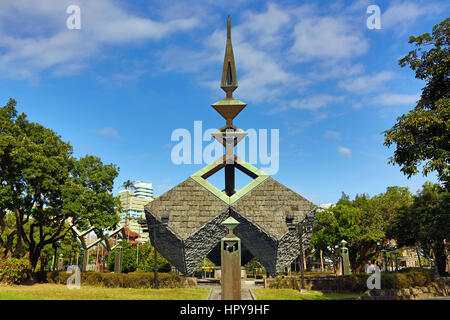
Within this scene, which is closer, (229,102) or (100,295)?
(100,295)

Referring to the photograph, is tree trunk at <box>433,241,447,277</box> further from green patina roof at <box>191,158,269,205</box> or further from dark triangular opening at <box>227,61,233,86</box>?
dark triangular opening at <box>227,61,233,86</box>

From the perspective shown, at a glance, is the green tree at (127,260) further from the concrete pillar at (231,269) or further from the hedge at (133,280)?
the concrete pillar at (231,269)

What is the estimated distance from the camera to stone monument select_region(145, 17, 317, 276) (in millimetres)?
20469

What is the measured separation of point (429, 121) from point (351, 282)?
1208 cm

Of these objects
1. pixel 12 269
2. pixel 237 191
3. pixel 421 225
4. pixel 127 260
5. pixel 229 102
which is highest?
pixel 229 102

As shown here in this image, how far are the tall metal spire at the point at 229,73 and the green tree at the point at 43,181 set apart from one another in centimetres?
1299

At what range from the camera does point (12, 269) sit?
2233 cm

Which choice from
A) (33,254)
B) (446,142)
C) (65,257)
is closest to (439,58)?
(446,142)

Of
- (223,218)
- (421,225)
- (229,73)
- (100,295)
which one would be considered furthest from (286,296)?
(421,225)

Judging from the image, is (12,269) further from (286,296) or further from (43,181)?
(286,296)

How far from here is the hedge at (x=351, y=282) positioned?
72.6 ft

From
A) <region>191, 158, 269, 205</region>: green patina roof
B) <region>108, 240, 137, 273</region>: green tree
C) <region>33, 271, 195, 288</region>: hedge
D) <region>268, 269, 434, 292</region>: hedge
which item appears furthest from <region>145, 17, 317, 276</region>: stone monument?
<region>108, 240, 137, 273</region>: green tree

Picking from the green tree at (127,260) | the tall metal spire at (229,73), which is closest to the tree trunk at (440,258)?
the tall metal spire at (229,73)
